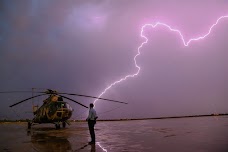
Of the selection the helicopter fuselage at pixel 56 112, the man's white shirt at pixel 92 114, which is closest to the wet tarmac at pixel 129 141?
the man's white shirt at pixel 92 114

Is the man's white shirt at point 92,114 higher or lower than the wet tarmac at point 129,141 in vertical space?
higher

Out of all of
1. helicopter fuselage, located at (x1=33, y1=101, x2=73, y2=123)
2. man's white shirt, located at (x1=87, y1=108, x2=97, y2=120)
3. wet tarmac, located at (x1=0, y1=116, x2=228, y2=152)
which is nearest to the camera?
wet tarmac, located at (x1=0, y1=116, x2=228, y2=152)

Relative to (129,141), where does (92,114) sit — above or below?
above

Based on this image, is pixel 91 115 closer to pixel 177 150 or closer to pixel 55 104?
pixel 177 150

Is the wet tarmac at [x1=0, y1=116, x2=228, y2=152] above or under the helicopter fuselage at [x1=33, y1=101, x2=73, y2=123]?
under

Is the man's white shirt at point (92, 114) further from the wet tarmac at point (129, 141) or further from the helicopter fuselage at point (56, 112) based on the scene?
the helicopter fuselage at point (56, 112)

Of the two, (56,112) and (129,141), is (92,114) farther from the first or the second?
(56,112)

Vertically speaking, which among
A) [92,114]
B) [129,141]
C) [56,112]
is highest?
[56,112]

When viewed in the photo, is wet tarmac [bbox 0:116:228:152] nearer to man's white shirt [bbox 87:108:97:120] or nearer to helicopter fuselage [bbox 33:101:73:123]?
man's white shirt [bbox 87:108:97:120]

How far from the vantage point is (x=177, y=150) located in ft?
31.3

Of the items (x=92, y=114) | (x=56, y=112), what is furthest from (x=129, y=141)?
(x=56, y=112)

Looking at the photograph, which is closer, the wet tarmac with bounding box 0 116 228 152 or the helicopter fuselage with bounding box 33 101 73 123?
the wet tarmac with bounding box 0 116 228 152

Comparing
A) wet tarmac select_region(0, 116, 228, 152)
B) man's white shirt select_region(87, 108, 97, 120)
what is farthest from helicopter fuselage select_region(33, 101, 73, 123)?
man's white shirt select_region(87, 108, 97, 120)

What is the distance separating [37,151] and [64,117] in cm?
1437
